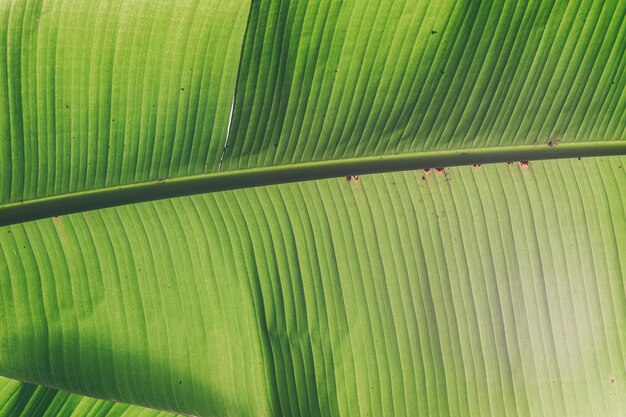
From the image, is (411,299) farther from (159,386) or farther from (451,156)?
(159,386)

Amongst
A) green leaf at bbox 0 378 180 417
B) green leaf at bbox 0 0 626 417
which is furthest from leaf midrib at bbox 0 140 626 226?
green leaf at bbox 0 378 180 417

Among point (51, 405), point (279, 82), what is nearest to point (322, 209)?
point (279, 82)

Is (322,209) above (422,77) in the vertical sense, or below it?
below

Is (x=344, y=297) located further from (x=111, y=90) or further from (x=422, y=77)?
(x=111, y=90)

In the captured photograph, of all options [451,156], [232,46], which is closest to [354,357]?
[451,156]

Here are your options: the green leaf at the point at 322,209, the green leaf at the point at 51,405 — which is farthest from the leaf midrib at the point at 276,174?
the green leaf at the point at 51,405

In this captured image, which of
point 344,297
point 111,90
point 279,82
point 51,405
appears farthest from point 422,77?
point 51,405

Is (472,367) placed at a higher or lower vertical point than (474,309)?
lower

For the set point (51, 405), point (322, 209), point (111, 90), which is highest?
point (111, 90)
